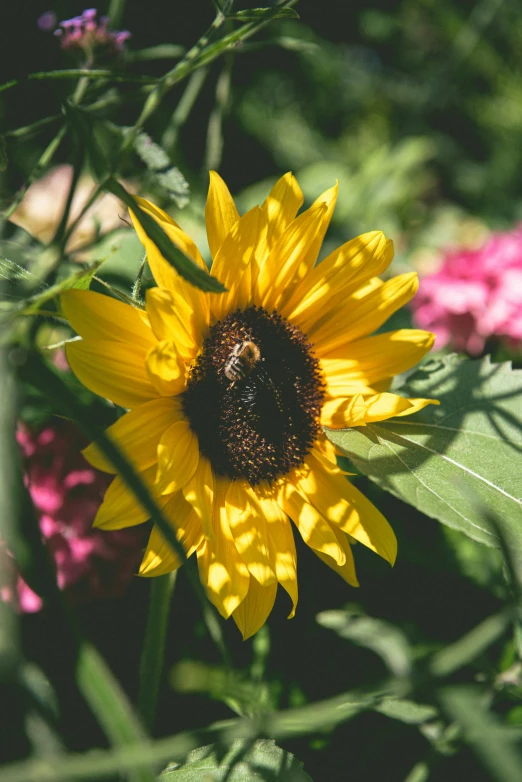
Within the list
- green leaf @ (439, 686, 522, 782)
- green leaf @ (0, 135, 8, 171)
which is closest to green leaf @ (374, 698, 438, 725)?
green leaf @ (439, 686, 522, 782)

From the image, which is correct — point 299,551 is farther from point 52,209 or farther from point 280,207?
point 52,209

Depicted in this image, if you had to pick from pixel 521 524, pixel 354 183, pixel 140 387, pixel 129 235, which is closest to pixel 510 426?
pixel 521 524

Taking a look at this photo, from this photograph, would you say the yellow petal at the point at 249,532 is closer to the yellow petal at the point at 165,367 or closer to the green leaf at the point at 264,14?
the yellow petal at the point at 165,367

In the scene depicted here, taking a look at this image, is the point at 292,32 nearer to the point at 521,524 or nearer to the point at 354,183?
the point at 354,183

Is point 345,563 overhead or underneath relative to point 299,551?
overhead

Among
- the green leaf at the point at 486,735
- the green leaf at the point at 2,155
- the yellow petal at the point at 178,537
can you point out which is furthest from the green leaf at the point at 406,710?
the green leaf at the point at 2,155

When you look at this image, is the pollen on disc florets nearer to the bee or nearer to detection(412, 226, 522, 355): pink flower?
the bee

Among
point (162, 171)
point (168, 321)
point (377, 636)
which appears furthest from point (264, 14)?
point (377, 636)
